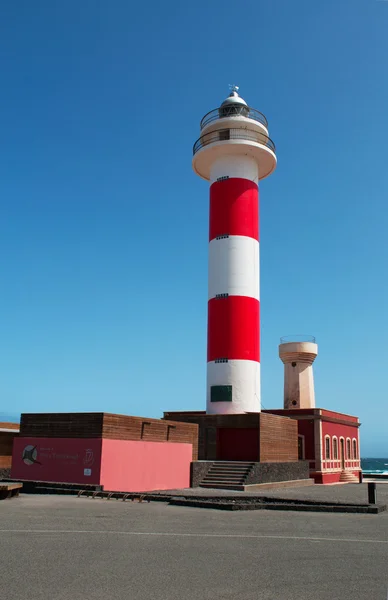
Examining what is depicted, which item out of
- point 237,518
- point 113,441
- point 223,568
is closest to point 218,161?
point 113,441

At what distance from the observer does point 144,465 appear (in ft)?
76.0

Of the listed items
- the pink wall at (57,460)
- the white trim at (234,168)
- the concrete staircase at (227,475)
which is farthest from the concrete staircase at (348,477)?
the pink wall at (57,460)

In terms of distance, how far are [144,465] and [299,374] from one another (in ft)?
74.0

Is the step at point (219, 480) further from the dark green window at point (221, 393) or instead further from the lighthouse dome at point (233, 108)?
the lighthouse dome at point (233, 108)

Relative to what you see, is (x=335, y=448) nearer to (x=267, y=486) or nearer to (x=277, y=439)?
(x=277, y=439)

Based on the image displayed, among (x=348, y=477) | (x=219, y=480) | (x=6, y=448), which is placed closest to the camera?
(x=219, y=480)

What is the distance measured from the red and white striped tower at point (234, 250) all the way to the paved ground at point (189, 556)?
662 inches

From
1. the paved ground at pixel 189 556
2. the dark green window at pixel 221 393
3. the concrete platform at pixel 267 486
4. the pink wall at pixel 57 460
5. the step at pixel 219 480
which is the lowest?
the paved ground at pixel 189 556

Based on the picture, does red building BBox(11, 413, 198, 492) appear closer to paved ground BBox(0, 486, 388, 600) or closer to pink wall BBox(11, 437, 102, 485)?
pink wall BBox(11, 437, 102, 485)

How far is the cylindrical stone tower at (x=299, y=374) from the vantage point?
4303 centimetres

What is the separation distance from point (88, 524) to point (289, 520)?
4664 mm

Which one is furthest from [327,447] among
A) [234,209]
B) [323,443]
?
[234,209]

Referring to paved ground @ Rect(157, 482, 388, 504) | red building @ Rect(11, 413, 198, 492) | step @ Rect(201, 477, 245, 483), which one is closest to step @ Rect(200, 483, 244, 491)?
step @ Rect(201, 477, 245, 483)

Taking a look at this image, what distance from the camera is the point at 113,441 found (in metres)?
21.6
